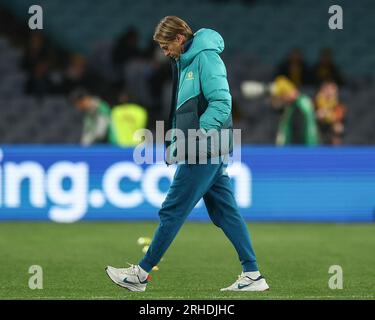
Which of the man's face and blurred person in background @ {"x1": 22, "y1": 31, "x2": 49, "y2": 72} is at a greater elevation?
blurred person in background @ {"x1": 22, "y1": 31, "x2": 49, "y2": 72}

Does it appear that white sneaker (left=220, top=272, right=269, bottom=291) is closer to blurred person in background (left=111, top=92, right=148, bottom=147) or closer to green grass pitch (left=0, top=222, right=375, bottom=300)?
green grass pitch (left=0, top=222, right=375, bottom=300)

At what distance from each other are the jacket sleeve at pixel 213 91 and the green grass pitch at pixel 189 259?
4.43ft

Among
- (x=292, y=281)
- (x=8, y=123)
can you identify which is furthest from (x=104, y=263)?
(x=8, y=123)

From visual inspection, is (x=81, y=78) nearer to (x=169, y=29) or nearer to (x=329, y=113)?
(x=329, y=113)

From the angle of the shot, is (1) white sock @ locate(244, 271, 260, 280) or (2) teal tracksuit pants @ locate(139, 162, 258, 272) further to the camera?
(1) white sock @ locate(244, 271, 260, 280)

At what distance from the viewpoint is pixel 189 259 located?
11.8 metres

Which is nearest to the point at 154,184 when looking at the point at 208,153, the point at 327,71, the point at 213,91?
the point at 327,71

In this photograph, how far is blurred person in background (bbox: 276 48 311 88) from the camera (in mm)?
20719

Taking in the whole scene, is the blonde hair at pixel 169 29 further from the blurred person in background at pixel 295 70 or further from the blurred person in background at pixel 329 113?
the blurred person in background at pixel 295 70

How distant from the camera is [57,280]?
991 centimetres

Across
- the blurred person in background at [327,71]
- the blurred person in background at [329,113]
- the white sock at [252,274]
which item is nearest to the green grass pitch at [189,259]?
the white sock at [252,274]

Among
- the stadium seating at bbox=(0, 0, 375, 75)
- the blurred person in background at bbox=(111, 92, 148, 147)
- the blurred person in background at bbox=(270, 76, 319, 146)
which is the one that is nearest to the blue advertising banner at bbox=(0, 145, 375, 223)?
the blurred person in background at bbox=(270, 76, 319, 146)

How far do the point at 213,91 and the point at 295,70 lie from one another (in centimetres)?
1238
